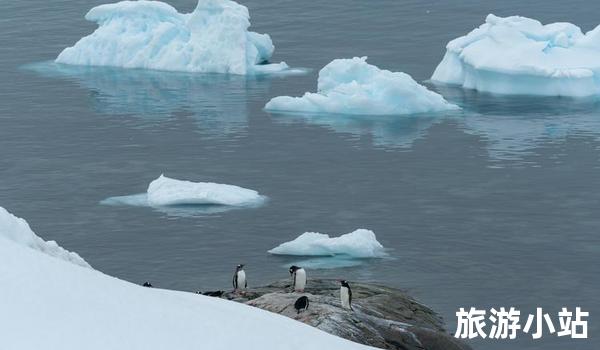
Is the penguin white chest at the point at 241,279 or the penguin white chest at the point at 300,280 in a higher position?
the penguin white chest at the point at 300,280

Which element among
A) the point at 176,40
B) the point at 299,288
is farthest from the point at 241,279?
the point at 176,40

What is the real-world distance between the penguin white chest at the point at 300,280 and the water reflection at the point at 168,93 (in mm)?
41657

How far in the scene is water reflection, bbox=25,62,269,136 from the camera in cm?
8650

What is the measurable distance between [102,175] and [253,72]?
Answer: 27699mm

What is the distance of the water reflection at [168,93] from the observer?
284 ft

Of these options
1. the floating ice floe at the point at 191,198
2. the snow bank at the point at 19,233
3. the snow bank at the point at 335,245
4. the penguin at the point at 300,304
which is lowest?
the floating ice floe at the point at 191,198

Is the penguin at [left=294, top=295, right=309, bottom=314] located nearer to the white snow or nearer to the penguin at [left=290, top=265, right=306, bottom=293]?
the white snow

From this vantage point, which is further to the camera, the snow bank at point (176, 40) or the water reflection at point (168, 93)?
the snow bank at point (176, 40)

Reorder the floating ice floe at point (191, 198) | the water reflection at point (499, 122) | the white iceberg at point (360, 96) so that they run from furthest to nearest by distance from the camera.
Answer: the white iceberg at point (360, 96) < the water reflection at point (499, 122) < the floating ice floe at point (191, 198)

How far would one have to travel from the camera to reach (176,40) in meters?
96.2

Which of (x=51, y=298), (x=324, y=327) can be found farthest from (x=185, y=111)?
(x=51, y=298)

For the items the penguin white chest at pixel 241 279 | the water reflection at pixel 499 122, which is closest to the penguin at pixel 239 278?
the penguin white chest at pixel 241 279

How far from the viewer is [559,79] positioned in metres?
86.6

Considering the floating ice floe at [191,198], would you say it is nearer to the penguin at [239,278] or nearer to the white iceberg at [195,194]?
the white iceberg at [195,194]
